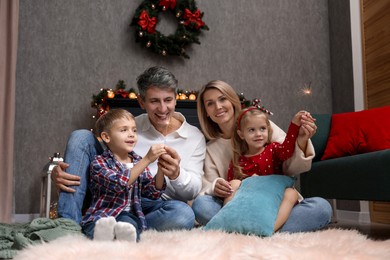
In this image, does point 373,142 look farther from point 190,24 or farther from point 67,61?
point 67,61

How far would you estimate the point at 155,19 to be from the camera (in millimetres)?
4199

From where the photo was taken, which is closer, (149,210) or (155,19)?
(149,210)

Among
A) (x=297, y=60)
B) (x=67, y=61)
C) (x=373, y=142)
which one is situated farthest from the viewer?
(x=297, y=60)

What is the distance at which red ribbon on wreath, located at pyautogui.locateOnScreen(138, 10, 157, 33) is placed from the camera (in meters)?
4.15

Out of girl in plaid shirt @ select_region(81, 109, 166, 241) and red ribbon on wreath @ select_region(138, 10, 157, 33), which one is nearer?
girl in plaid shirt @ select_region(81, 109, 166, 241)

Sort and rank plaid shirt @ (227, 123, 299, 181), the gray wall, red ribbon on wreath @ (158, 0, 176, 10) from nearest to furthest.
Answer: plaid shirt @ (227, 123, 299, 181) → the gray wall → red ribbon on wreath @ (158, 0, 176, 10)

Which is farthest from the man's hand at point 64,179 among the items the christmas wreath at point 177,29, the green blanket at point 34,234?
the christmas wreath at point 177,29

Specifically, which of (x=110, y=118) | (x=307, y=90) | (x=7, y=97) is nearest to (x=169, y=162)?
(x=110, y=118)

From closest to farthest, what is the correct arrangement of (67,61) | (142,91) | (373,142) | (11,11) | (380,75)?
1. (142,91)
2. (373,142)
3. (380,75)
4. (11,11)
5. (67,61)

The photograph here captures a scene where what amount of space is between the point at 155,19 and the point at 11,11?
1.27m

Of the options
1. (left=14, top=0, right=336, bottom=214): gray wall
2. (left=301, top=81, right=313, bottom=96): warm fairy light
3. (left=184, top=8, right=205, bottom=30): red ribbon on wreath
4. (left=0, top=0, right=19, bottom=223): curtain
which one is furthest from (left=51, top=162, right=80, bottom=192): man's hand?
(left=301, top=81, right=313, bottom=96): warm fairy light

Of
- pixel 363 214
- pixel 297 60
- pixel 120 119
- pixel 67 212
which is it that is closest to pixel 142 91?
pixel 120 119

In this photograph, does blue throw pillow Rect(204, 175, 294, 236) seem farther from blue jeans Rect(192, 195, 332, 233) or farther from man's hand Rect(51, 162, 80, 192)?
man's hand Rect(51, 162, 80, 192)

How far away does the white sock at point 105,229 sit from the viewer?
1.48 meters
